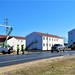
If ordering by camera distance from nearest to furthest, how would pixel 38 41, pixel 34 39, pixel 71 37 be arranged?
pixel 38 41 → pixel 34 39 → pixel 71 37

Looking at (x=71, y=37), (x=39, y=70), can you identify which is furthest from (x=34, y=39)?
(x=39, y=70)

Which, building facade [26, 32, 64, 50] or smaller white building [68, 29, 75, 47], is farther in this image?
smaller white building [68, 29, 75, 47]

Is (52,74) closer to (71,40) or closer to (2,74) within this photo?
(2,74)

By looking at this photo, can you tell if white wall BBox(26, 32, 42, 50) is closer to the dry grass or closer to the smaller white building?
the smaller white building

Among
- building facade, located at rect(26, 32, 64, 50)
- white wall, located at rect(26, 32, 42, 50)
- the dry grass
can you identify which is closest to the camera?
the dry grass

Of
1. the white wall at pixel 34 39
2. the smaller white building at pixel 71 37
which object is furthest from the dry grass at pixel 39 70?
the smaller white building at pixel 71 37

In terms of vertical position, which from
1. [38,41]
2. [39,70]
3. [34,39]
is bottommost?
[39,70]

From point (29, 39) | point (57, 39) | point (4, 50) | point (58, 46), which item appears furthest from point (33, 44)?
point (4, 50)

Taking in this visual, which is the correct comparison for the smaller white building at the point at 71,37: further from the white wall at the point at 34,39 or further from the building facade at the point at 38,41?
the white wall at the point at 34,39

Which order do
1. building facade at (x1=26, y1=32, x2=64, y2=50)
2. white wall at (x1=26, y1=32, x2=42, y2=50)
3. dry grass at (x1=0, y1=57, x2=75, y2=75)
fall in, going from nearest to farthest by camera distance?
dry grass at (x1=0, y1=57, x2=75, y2=75), building facade at (x1=26, y1=32, x2=64, y2=50), white wall at (x1=26, y1=32, x2=42, y2=50)

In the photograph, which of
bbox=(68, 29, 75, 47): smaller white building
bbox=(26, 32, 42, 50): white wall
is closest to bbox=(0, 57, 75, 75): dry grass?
bbox=(26, 32, 42, 50): white wall

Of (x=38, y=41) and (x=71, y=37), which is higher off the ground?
(x=71, y=37)

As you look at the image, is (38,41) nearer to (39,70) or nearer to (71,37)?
(71,37)

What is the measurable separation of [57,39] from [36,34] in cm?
1596
